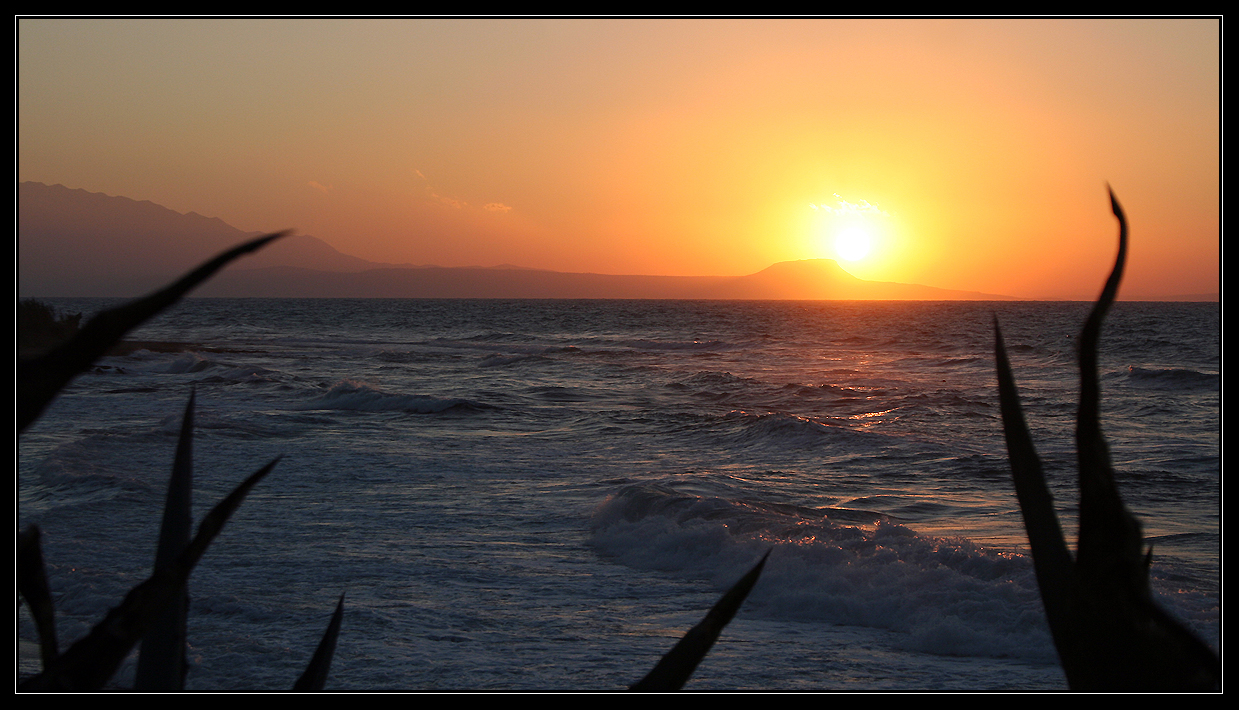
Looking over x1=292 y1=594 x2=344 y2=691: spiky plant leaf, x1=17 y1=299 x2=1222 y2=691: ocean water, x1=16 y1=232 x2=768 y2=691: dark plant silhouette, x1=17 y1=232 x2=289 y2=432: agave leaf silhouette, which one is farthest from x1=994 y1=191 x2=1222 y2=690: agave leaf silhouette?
x1=17 y1=299 x2=1222 y2=691: ocean water

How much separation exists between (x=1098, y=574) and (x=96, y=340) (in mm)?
597

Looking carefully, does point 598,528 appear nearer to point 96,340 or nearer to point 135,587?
point 135,587

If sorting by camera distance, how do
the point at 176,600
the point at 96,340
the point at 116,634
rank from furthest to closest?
1. the point at 176,600
2. the point at 116,634
3. the point at 96,340

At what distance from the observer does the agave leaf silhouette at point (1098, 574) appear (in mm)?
479

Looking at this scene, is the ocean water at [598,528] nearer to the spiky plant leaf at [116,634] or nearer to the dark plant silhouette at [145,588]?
the dark plant silhouette at [145,588]

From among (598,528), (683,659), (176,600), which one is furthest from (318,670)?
(598,528)

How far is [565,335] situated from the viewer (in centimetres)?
4500

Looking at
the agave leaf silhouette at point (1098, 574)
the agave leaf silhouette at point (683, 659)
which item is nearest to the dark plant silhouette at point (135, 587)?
the agave leaf silhouette at point (683, 659)

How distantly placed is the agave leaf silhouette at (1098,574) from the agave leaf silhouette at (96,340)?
1.44 ft

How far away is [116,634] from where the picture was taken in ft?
1.98

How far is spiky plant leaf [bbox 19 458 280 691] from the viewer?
0.58 m

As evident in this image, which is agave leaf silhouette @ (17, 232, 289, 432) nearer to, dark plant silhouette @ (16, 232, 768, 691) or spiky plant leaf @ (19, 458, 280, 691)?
dark plant silhouette @ (16, 232, 768, 691)
